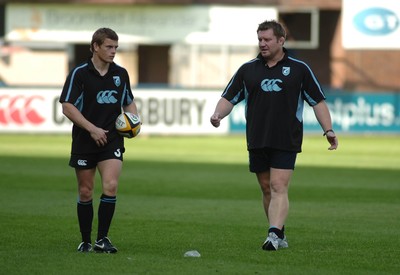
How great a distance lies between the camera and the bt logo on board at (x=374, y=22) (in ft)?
121

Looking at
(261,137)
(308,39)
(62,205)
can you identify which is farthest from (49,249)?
(308,39)

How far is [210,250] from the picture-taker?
35.9 ft

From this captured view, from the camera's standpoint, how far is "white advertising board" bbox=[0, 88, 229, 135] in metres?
33.2

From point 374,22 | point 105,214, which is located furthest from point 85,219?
point 374,22

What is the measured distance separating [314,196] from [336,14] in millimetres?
25409

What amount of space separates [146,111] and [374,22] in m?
8.55

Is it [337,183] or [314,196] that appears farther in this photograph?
[337,183]

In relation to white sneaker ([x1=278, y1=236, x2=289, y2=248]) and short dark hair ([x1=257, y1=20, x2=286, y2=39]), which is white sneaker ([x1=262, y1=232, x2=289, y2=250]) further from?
short dark hair ([x1=257, y1=20, x2=286, y2=39])

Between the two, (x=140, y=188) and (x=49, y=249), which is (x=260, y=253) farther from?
(x=140, y=188)

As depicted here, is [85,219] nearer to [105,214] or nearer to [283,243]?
[105,214]

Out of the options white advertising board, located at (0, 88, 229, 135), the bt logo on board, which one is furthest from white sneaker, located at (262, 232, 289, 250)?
the bt logo on board

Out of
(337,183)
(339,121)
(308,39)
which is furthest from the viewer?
(308,39)

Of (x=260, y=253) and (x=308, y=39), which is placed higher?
(x=308, y=39)

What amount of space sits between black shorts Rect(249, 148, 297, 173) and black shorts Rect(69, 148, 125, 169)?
1.42 m
